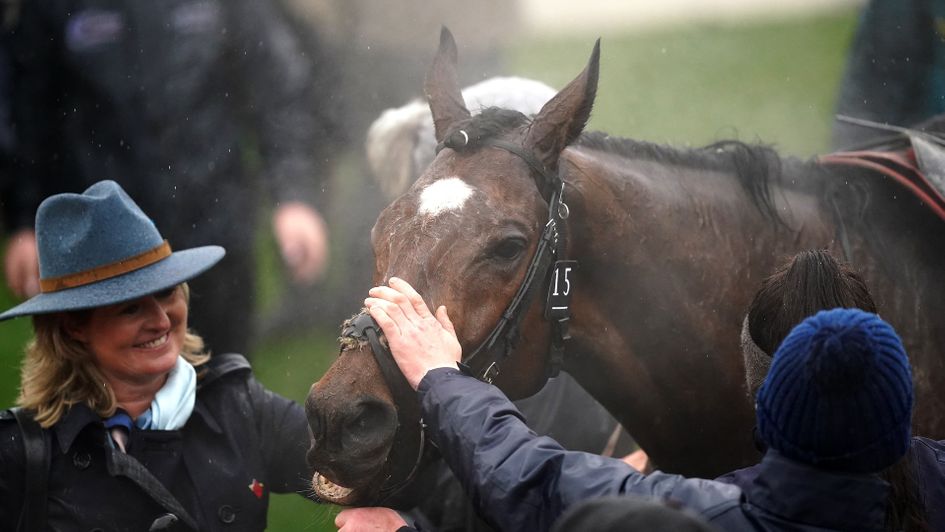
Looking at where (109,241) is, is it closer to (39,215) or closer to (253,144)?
(39,215)

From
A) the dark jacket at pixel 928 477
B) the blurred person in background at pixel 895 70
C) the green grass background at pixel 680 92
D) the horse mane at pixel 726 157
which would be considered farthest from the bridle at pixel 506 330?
the green grass background at pixel 680 92

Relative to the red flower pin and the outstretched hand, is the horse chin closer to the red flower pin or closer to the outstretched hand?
the outstretched hand

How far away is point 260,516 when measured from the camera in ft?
9.24

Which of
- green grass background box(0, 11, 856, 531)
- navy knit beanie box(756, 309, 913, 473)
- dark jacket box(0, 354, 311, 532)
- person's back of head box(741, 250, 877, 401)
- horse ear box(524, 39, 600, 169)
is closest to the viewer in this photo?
navy knit beanie box(756, 309, 913, 473)

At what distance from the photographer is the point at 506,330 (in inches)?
92.0

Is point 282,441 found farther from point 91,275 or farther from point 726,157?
point 726,157

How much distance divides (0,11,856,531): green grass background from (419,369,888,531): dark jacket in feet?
10.5

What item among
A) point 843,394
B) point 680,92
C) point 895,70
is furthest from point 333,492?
point 680,92

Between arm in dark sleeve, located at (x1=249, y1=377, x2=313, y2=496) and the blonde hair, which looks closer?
the blonde hair

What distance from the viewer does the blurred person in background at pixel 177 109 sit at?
399 cm

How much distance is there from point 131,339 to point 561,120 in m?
1.40

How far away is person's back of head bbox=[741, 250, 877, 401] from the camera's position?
1858mm

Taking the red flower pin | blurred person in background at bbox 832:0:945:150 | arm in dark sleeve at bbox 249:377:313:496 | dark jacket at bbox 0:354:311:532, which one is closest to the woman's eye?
dark jacket at bbox 0:354:311:532

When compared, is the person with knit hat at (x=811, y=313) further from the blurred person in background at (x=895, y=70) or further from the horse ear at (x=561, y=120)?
the blurred person in background at (x=895, y=70)
